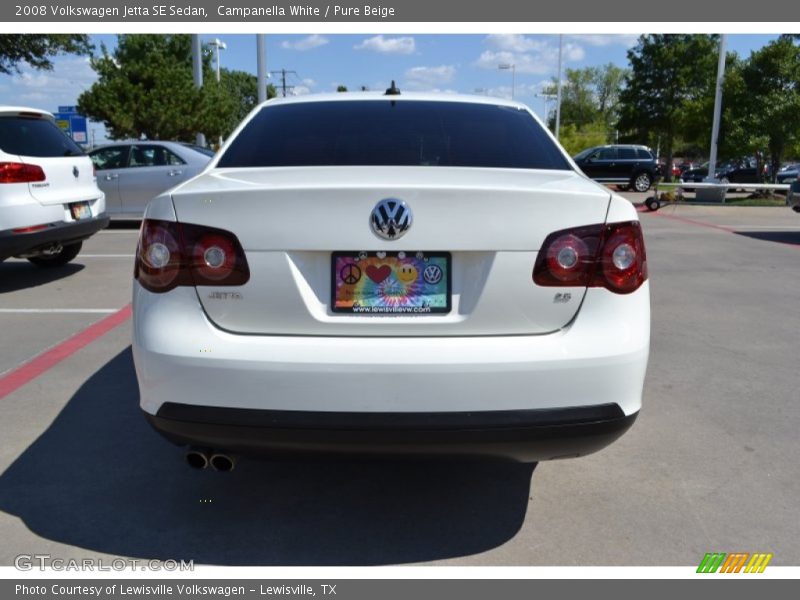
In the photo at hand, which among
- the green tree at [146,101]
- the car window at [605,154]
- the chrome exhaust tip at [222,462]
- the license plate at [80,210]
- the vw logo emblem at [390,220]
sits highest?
the green tree at [146,101]

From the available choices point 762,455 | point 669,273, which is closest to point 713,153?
point 669,273

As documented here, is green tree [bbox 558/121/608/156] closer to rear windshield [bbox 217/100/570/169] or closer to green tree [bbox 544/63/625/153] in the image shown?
green tree [bbox 544/63/625/153]

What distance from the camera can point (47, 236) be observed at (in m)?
7.55

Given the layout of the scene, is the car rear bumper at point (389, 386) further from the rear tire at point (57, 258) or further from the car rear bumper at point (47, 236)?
the rear tire at point (57, 258)

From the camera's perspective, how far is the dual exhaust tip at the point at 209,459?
2764 millimetres

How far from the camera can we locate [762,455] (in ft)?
12.3

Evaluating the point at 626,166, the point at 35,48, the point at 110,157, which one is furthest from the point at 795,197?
the point at 35,48

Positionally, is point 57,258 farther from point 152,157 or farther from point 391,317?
point 391,317

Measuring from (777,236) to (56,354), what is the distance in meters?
12.6

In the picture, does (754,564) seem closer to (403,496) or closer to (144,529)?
(403,496)

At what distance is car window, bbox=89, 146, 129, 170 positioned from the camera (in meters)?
13.6

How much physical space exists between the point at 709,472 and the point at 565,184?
1.72 meters

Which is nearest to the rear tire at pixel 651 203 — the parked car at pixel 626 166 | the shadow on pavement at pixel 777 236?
the shadow on pavement at pixel 777 236

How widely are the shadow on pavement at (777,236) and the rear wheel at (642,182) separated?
13603 mm
